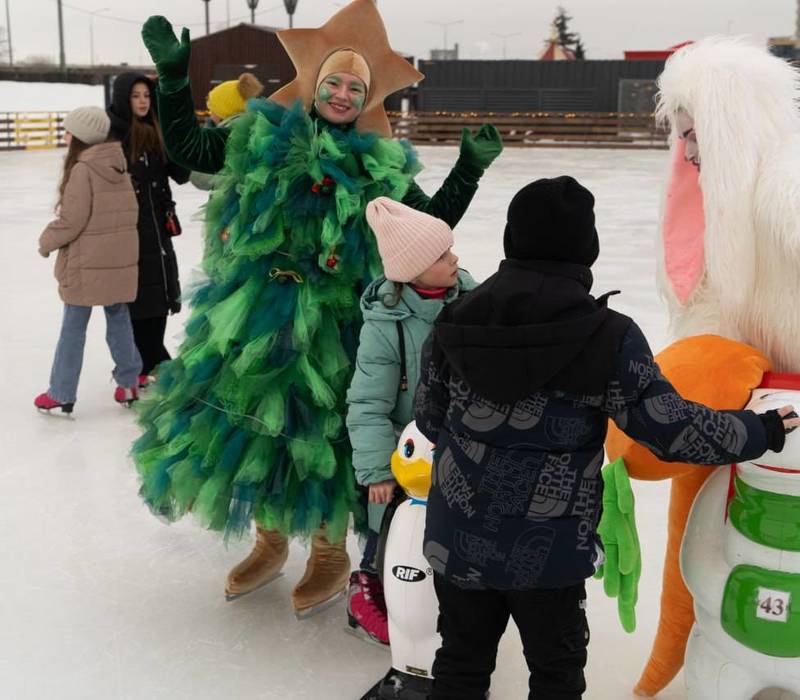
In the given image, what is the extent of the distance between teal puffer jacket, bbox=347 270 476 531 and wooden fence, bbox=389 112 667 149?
66.2ft

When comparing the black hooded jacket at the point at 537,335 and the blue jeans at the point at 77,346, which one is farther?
the blue jeans at the point at 77,346

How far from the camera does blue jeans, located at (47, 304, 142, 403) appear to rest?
13.3 ft

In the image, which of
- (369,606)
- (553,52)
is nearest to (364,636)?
(369,606)

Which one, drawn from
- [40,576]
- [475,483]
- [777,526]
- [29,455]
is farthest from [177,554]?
[777,526]

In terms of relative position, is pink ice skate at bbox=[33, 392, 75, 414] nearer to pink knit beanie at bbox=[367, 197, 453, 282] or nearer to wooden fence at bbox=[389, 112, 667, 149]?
pink knit beanie at bbox=[367, 197, 453, 282]

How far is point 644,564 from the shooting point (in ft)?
9.16

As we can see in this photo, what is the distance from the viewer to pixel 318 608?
2521 millimetres

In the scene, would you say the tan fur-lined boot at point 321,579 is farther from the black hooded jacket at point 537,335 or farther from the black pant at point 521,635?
the black hooded jacket at point 537,335

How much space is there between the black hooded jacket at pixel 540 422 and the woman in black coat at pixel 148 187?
2.78 metres

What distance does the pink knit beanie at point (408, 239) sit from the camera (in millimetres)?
1947

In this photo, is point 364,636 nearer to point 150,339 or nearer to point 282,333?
point 282,333

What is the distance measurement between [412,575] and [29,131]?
2092 cm

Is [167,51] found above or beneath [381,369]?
above

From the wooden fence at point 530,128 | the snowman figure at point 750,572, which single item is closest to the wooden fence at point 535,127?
the wooden fence at point 530,128
